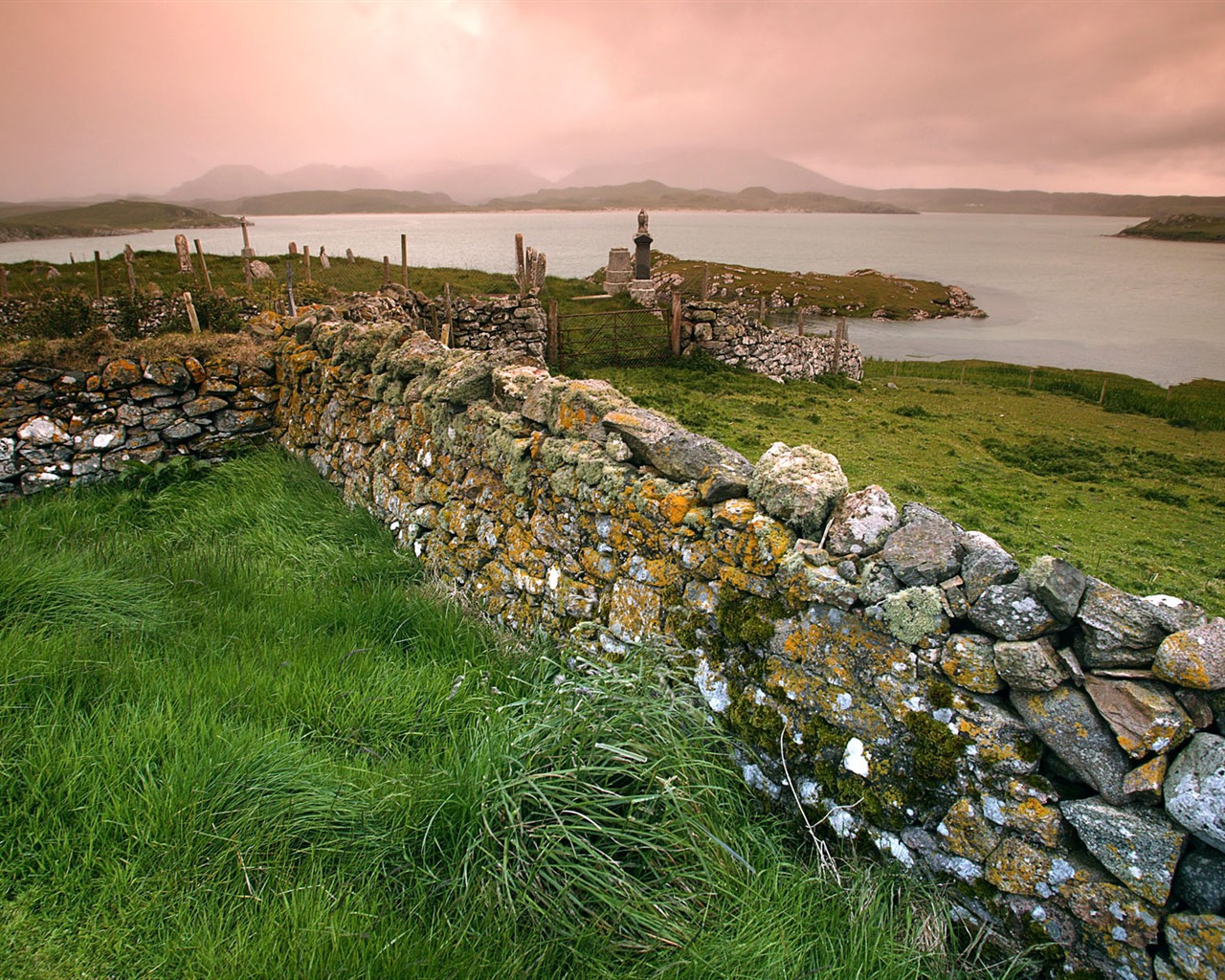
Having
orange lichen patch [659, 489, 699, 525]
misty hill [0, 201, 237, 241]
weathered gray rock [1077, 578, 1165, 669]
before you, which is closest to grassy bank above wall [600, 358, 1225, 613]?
Result: orange lichen patch [659, 489, 699, 525]

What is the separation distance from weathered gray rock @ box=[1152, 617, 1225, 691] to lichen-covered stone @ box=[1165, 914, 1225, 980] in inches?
28.1

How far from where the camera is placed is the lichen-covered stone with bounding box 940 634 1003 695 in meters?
2.61

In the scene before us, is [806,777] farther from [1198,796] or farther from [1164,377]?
[1164,377]

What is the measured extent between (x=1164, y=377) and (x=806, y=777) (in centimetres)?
5182

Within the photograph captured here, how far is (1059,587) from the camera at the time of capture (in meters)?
2.46

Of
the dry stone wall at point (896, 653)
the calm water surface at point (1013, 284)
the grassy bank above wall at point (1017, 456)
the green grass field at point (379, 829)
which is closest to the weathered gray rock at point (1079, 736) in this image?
the dry stone wall at point (896, 653)

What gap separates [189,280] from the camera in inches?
896

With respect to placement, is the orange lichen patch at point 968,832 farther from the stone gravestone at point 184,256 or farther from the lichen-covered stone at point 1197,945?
the stone gravestone at point 184,256

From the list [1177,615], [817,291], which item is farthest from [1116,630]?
[817,291]

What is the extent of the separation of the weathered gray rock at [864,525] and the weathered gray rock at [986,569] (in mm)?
405

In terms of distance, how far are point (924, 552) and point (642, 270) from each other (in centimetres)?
2486

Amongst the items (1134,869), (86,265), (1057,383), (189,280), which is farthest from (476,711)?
(86,265)

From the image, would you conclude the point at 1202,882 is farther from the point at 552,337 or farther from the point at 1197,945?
the point at 552,337

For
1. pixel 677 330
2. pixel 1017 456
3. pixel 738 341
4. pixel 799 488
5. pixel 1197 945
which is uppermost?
pixel 799 488
